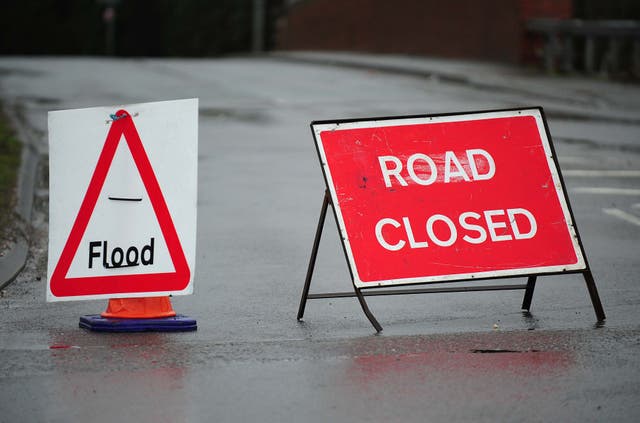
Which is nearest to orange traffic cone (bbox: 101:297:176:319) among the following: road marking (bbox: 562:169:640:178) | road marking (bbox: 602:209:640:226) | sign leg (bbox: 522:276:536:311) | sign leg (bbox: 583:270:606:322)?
sign leg (bbox: 522:276:536:311)

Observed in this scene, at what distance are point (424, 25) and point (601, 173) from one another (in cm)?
2350

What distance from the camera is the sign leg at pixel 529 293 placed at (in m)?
8.19

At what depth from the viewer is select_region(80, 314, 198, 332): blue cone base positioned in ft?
25.0

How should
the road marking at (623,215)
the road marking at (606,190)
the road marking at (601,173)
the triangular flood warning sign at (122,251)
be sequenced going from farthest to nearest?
the road marking at (601,173) < the road marking at (606,190) < the road marking at (623,215) < the triangular flood warning sign at (122,251)

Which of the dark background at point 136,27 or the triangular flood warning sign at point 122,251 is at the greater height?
the triangular flood warning sign at point 122,251

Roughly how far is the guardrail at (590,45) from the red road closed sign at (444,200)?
62.4 feet

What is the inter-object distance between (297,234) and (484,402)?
524 cm

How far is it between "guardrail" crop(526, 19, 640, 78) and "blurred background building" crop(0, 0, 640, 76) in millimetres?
23

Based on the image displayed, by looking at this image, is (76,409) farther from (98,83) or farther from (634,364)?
(98,83)

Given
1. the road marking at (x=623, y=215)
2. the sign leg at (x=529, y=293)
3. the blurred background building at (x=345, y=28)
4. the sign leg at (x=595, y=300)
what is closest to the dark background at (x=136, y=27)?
the blurred background building at (x=345, y=28)

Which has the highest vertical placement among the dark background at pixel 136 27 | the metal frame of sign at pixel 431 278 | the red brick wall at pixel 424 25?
the metal frame of sign at pixel 431 278

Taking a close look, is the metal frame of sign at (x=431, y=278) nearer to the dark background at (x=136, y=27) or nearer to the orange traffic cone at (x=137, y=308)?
the orange traffic cone at (x=137, y=308)

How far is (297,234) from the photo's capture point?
11203mm

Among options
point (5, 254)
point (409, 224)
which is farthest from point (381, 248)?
point (5, 254)
